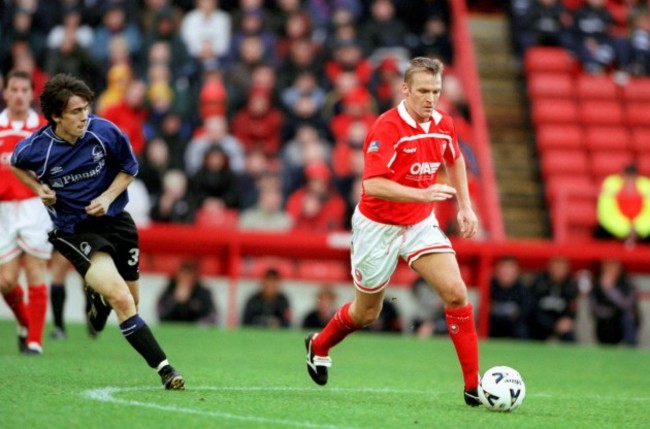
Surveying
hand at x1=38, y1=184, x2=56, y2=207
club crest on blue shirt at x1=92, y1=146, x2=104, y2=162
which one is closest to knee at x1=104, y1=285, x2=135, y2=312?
hand at x1=38, y1=184, x2=56, y2=207

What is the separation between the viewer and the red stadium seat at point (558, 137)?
65.0ft

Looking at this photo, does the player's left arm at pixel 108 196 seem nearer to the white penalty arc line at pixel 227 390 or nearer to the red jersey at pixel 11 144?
the white penalty arc line at pixel 227 390

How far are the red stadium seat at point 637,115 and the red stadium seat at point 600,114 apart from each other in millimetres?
107

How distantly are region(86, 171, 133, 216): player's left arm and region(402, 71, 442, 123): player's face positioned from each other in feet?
6.45

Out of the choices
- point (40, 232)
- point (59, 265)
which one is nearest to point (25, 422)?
point (40, 232)

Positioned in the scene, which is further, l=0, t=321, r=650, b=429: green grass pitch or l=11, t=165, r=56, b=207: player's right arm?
l=11, t=165, r=56, b=207: player's right arm

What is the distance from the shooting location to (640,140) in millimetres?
20031

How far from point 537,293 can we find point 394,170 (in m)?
8.77

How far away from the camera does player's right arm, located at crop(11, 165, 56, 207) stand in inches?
336

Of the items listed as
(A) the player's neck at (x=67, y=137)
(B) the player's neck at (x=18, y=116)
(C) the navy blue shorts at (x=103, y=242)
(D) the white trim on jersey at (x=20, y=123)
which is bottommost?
(C) the navy blue shorts at (x=103, y=242)

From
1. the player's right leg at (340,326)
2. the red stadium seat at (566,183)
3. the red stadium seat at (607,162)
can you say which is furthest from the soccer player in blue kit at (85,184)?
the red stadium seat at (607,162)

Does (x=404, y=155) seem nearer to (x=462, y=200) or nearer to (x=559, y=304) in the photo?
(x=462, y=200)

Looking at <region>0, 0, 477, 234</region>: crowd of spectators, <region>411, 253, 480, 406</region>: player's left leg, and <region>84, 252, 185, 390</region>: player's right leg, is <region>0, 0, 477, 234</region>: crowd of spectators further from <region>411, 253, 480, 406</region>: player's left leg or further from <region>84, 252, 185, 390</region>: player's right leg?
<region>411, 253, 480, 406</region>: player's left leg

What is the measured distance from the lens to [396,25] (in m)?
20.0
